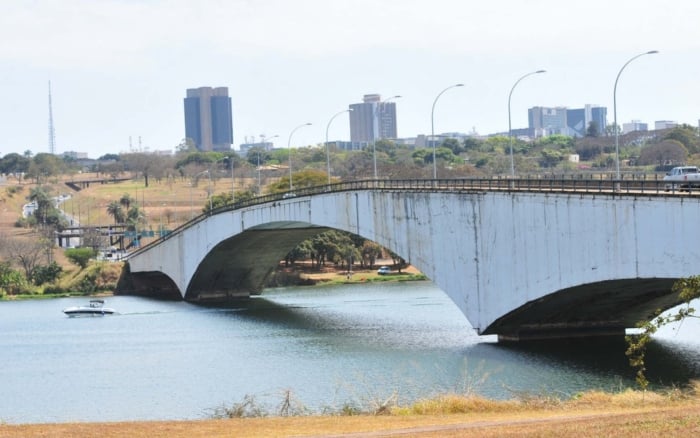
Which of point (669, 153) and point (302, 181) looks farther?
point (302, 181)

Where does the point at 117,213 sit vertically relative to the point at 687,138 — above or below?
below

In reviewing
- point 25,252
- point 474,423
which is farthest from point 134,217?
→ point 474,423

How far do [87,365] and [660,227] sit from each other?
3123cm

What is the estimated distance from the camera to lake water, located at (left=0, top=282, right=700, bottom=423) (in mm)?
50219

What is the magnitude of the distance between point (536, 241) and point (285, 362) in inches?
545

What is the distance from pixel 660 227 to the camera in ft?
161

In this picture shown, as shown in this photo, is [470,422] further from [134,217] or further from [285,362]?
[134,217]

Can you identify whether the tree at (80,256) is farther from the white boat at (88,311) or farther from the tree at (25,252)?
the white boat at (88,311)

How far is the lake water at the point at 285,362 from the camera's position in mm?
50219

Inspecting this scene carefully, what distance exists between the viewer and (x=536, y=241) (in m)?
58.4

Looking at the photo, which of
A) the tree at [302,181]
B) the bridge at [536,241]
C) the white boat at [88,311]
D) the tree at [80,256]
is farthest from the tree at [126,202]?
the bridge at [536,241]

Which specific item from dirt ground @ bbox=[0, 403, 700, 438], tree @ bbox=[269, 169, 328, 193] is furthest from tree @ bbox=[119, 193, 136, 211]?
dirt ground @ bbox=[0, 403, 700, 438]

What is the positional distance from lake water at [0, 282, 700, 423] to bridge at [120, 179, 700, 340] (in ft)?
7.08

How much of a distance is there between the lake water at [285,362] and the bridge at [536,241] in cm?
216
